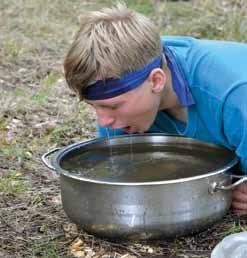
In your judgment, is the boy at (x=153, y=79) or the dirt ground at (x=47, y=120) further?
the dirt ground at (x=47, y=120)

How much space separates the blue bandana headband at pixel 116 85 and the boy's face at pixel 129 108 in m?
0.02

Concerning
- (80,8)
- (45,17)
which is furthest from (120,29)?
(80,8)

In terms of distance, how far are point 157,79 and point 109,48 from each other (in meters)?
0.23

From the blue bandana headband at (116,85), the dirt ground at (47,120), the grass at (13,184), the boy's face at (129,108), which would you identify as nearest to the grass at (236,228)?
the dirt ground at (47,120)

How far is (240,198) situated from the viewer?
9.31 feet

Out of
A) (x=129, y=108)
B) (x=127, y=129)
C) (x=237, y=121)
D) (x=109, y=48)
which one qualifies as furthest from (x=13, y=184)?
(x=237, y=121)

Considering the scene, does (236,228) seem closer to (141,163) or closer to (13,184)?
(141,163)

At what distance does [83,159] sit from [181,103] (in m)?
0.44

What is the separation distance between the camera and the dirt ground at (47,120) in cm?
267

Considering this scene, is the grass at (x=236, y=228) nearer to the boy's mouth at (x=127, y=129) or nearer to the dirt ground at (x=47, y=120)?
the dirt ground at (x=47, y=120)

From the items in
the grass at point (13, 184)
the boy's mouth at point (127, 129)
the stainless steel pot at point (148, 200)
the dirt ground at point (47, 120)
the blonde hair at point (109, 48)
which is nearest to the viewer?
the stainless steel pot at point (148, 200)

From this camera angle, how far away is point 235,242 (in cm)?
231

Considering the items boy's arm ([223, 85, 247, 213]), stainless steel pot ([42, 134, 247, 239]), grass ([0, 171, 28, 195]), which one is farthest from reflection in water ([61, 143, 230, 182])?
grass ([0, 171, 28, 195])

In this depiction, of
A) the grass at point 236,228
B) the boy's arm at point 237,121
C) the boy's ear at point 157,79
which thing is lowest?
the grass at point 236,228
